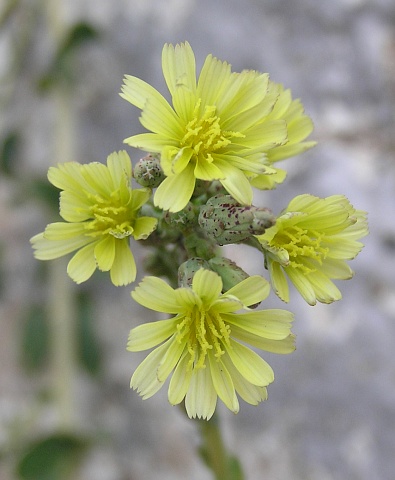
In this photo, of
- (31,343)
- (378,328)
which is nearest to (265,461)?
(378,328)

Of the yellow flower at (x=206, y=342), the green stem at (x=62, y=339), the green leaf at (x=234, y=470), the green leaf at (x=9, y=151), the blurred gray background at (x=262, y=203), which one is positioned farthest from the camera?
the green leaf at (x=9, y=151)

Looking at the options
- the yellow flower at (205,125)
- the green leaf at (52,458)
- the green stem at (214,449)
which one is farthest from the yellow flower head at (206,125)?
the green leaf at (52,458)

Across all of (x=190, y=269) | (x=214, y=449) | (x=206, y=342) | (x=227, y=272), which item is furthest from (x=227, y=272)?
(x=214, y=449)

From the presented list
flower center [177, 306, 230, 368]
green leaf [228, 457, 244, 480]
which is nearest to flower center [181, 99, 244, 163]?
flower center [177, 306, 230, 368]

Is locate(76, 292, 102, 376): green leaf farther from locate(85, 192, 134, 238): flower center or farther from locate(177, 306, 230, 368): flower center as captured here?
locate(177, 306, 230, 368): flower center

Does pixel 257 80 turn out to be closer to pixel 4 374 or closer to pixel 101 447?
pixel 101 447

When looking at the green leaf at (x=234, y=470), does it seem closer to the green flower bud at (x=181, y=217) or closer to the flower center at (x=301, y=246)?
the flower center at (x=301, y=246)
